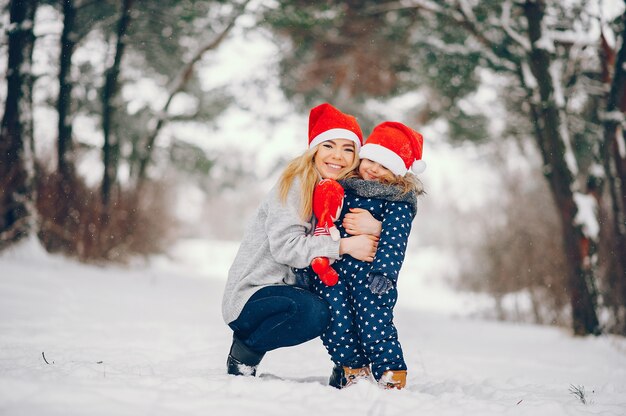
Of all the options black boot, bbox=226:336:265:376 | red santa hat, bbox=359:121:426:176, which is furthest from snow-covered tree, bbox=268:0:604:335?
black boot, bbox=226:336:265:376

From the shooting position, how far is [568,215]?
202 inches

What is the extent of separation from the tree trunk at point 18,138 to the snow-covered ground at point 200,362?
37 cm

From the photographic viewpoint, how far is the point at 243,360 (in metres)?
2.05

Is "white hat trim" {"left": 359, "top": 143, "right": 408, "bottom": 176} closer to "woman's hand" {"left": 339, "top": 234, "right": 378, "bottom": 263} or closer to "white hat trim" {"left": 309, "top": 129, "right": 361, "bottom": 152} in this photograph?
"white hat trim" {"left": 309, "top": 129, "right": 361, "bottom": 152}

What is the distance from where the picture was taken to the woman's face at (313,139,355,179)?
2.28 meters

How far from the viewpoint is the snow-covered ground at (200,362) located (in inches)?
57.9

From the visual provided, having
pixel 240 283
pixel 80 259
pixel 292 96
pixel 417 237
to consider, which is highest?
pixel 292 96

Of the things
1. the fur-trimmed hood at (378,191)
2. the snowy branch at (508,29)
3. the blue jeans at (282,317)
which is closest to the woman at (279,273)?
the blue jeans at (282,317)

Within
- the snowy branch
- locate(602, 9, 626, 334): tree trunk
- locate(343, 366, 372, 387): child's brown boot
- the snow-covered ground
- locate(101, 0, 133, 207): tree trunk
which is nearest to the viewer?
the snow-covered ground

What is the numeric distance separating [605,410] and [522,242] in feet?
18.5

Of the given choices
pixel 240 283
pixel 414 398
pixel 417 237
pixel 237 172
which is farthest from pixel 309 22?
pixel 417 237

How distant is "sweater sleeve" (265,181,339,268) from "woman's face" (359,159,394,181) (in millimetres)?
446

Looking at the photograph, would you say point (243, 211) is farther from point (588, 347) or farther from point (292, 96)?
point (588, 347)

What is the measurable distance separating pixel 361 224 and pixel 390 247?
0.19 metres
